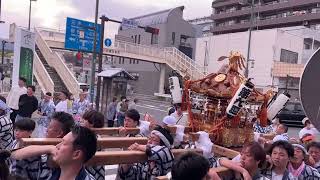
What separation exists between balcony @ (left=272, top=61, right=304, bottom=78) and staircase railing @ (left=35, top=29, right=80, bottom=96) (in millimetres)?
20530

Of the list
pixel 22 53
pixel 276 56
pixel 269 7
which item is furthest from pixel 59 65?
pixel 269 7

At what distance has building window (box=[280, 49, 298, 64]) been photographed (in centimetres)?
3786

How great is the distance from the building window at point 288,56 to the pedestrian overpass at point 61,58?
862 centimetres

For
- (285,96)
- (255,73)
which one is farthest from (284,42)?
(285,96)

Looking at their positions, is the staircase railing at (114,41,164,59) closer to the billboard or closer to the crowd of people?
the billboard

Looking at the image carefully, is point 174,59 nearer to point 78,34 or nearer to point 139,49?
point 139,49

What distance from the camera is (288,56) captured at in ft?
127

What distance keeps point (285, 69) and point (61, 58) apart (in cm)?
2070

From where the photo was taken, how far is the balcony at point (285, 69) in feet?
116

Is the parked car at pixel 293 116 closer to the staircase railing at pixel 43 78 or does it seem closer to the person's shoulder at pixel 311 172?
the staircase railing at pixel 43 78

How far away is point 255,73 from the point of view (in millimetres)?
39000

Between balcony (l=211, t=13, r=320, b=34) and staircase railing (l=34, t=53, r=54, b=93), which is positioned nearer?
staircase railing (l=34, t=53, r=54, b=93)

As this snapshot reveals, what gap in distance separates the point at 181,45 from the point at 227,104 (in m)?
44.0

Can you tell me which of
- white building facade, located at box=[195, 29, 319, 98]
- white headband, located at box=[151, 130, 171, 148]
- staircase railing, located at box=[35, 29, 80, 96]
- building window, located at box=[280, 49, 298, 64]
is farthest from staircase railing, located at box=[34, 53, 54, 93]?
building window, located at box=[280, 49, 298, 64]
